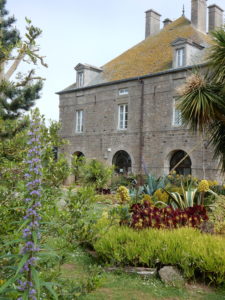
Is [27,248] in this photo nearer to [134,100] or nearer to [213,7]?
[134,100]

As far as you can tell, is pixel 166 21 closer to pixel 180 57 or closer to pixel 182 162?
pixel 180 57

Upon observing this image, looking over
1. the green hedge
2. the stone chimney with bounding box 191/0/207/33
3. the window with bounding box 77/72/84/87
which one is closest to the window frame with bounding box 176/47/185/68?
the stone chimney with bounding box 191/0/207/33

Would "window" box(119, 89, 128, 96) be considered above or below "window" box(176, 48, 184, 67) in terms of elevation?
below

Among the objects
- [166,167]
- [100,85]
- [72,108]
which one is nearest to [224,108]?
[166,167]

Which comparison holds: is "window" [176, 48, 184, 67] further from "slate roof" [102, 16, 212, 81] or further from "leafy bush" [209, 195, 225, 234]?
"leafy bush" [209, 195, 225, 234]

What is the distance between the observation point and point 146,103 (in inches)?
776

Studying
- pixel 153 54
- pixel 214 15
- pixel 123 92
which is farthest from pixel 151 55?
pixel 214 15

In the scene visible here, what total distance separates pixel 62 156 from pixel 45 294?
100cm

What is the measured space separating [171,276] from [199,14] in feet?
63.0

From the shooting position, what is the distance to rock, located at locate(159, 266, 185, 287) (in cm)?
466

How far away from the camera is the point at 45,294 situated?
2.50 m

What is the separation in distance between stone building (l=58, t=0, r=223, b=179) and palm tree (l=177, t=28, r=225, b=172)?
17.8ft

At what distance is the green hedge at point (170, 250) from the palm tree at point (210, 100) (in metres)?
5.67

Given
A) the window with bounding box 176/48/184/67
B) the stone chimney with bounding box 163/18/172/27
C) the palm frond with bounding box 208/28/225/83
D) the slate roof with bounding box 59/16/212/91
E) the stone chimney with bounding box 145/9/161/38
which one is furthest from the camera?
the stone chimney with bounding box 163/18/172/27
